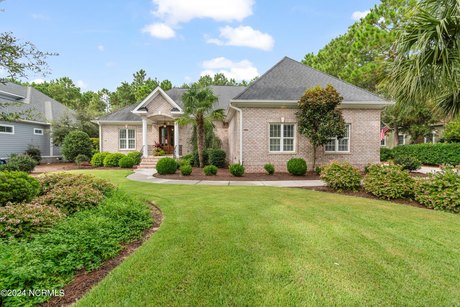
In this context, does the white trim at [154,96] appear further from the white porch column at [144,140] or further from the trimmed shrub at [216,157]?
the trimmed shrub at [216,157]

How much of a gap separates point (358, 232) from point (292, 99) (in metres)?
9.49

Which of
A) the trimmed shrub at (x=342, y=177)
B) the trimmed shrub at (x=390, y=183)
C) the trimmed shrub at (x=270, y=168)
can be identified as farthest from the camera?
the trimmed shrub at (x=270, y=168)

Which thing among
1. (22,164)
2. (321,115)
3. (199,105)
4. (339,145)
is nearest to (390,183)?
(321,115)

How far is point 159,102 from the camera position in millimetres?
18125

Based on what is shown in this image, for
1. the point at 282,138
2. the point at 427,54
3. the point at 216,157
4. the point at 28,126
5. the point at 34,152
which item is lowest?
the point at 216,157

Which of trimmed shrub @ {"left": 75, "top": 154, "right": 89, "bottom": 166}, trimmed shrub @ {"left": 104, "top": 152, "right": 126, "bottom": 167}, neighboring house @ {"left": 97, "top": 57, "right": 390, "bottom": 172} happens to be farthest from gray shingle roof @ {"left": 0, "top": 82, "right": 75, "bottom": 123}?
neighboring house @ {"left": 97, "top": 57, "right": 390, "bottom": 172}

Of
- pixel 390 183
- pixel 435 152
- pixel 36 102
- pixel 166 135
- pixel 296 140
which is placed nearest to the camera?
pixel 390 183

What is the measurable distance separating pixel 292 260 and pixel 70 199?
471cm

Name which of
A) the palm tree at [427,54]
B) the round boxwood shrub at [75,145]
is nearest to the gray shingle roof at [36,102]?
the round boxwood shrub at [75,145]

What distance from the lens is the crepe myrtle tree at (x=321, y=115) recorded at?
11.4 metres

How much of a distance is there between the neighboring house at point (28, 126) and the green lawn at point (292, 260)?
683 inches

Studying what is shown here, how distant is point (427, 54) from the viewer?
215 inches

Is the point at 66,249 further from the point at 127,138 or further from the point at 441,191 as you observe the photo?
the point at 127,138

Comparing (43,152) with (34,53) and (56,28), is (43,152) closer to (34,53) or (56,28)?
(56,28)
